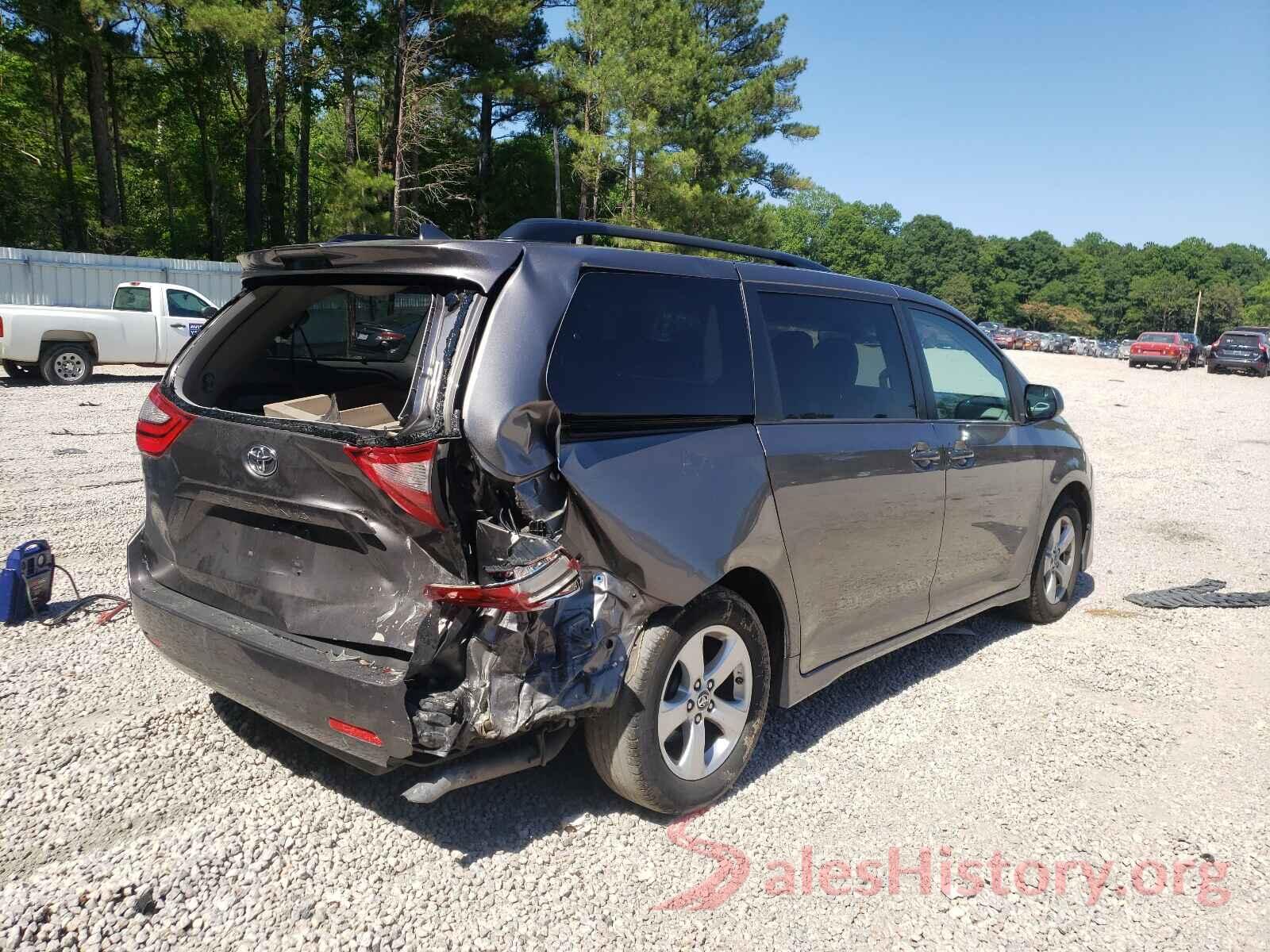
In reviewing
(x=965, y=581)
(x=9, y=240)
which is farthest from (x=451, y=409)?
(x=9, y=240)

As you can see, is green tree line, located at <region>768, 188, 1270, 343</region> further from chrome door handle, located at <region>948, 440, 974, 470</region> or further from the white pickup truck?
chrome door handle, located at <region>948, 440, 974, 470</region>

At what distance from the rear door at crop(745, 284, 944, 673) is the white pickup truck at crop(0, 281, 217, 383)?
1392 cm

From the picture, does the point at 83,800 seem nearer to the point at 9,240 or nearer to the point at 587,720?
the point at 587,720

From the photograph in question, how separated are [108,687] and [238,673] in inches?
58.0

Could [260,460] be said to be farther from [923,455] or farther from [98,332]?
[98,332]

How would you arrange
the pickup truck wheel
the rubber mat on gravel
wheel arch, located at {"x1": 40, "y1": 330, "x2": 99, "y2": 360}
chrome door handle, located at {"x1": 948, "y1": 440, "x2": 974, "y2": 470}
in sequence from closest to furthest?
chrome door handle, located at {"x1": 948, "y1": 440, "x2": 974, "y2": 470}, the rubber mat on gravel, wheel arch, located at {"x1": 40, "y1": 330, "x2": 99, "y2": 360}, the pickup truck wheel

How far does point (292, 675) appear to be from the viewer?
2.74 metres

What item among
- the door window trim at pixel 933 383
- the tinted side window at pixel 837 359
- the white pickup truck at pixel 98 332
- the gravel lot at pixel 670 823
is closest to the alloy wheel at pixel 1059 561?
the gravel lot at pixel 670 823

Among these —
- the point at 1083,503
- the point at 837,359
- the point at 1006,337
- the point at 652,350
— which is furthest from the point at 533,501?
the point at 1006,337

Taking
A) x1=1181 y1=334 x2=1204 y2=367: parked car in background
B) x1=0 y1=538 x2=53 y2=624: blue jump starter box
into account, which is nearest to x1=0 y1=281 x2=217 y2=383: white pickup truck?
x1=0 y1=538 x2=53 y2=624: blue jump starter box

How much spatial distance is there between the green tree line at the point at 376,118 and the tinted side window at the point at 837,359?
21686 millimetres

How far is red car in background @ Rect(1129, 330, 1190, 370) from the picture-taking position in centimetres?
4150

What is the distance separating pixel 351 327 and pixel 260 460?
909 mm

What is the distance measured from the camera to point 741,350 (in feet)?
11.4
